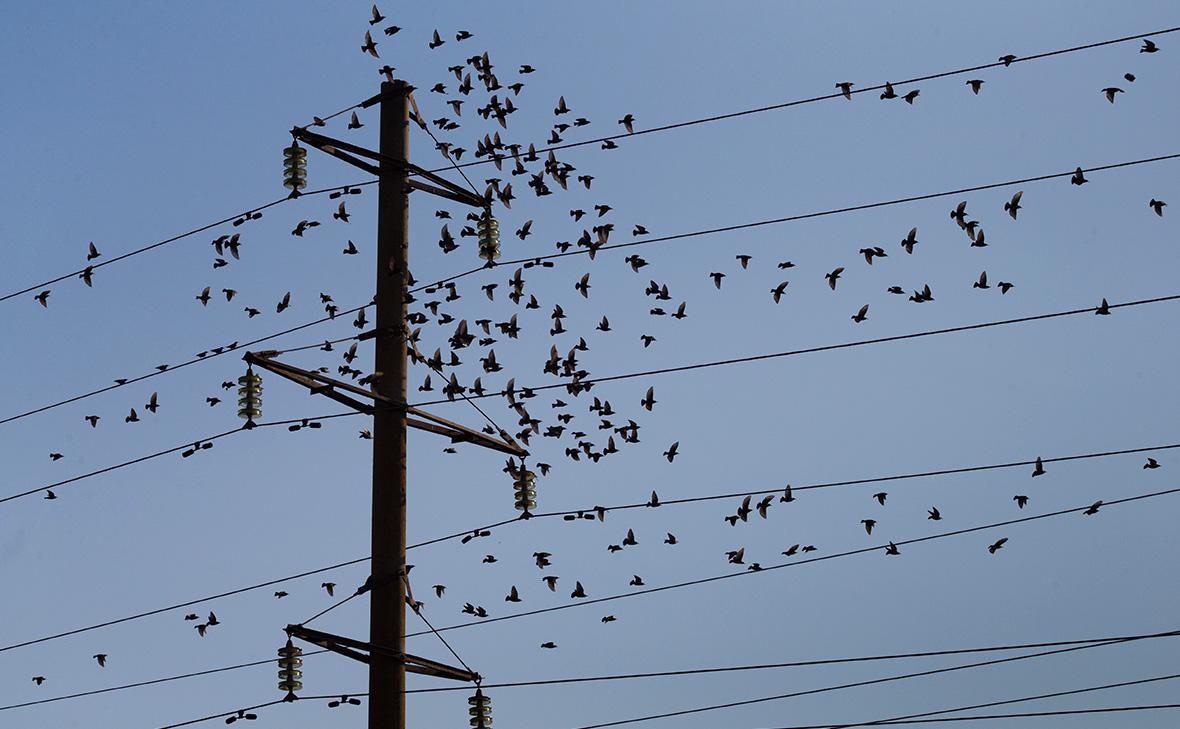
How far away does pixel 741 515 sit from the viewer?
722 inches

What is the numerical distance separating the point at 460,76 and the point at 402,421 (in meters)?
7.97

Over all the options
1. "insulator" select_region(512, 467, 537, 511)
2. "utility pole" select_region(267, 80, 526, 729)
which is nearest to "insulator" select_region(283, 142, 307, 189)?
"utility pole" select_region(267, 80, 526, 729)

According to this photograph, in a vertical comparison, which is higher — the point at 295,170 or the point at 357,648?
the point at 295,170

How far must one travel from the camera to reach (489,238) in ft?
54.4

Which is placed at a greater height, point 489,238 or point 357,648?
point 489,238

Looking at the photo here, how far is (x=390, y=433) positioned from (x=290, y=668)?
2.56 m

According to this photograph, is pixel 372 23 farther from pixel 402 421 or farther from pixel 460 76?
pixel 402 421

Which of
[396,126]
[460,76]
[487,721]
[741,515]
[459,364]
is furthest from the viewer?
[460,76]

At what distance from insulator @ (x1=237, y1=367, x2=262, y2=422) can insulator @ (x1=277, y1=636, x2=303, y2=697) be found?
2310 mm

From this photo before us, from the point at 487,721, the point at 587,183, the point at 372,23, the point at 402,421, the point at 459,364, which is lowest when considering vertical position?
the point at 487,721

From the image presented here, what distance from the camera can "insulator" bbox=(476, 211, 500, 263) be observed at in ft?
54.2

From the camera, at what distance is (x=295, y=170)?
16.2 m

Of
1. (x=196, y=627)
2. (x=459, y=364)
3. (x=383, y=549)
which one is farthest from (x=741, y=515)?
(x=196, y=627)

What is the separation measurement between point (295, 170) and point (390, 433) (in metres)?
3.19
